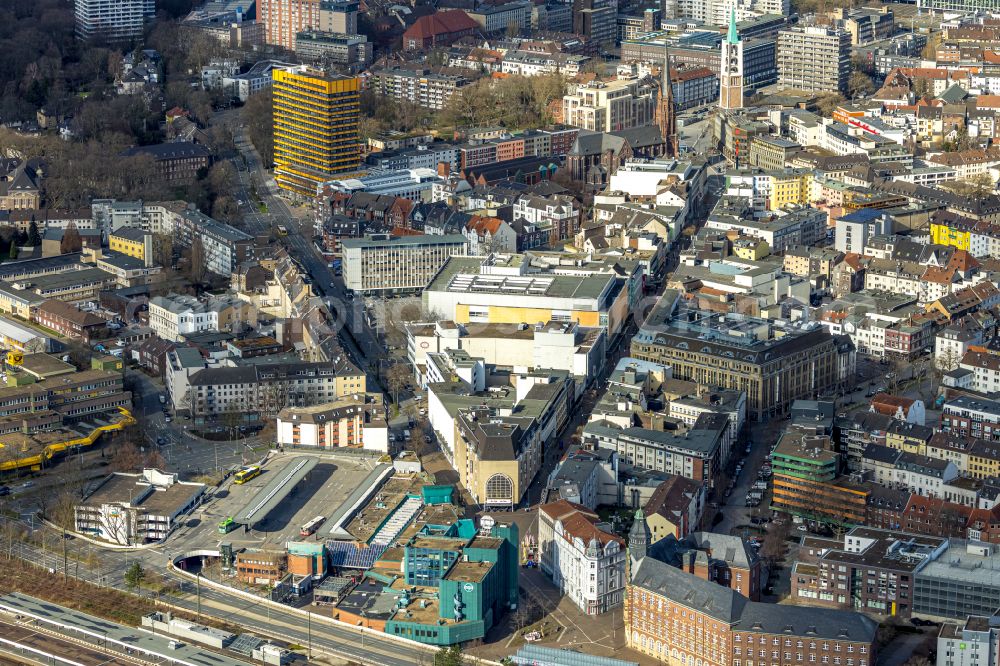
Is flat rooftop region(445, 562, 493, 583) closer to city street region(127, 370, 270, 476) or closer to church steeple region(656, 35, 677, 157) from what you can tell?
city street region(127, 370, 270, 476)

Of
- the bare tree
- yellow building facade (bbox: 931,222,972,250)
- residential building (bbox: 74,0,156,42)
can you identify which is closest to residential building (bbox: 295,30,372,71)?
residential building (bbox: 74,0,156,42)

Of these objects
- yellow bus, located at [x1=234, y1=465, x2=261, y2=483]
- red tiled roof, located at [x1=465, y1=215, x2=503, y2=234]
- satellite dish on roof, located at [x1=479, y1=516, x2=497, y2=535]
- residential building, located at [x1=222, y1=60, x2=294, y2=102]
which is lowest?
yellow bus, located at [x1=234, y1=465, x2=261, y2=483]

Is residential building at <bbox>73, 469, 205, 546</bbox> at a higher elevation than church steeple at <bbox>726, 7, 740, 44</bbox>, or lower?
lower

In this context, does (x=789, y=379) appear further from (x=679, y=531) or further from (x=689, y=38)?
(x=689, y=38)

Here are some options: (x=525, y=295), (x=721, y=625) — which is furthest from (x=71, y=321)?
(x=721, y=625)

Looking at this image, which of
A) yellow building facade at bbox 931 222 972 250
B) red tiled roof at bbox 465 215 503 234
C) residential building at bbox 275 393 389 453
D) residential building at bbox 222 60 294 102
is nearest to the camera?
residential building at bbox 275 393 389 453

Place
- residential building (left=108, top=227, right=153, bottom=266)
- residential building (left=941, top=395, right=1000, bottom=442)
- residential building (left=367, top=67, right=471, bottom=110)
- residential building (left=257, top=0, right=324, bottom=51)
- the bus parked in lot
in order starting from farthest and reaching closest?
1. residential building (left=257, top=0, right=324, bottom=51)
2. residential building (left=367, top=67, right=471, bottom=110)
3. residential building (left=108, top=227, right=153, bottom=266)
4. residential building (left=941, top=395, right=1000, bottom=442)
5. the bus parked in lot

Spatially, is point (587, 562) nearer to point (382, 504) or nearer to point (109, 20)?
point (382, 504)
